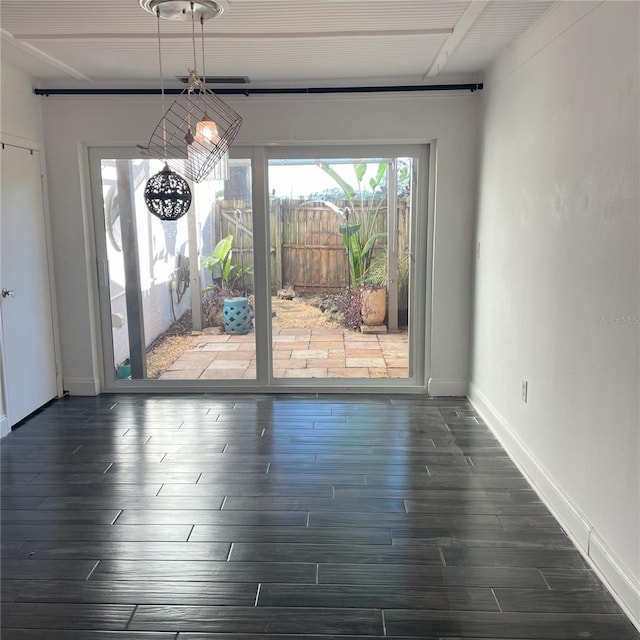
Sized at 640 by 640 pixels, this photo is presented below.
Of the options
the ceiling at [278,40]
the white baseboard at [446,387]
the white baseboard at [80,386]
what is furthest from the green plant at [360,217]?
the white baseboard at [80,386]

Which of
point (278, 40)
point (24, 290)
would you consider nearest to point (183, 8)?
point (278, 40)

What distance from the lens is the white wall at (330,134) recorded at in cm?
444

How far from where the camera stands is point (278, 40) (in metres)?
3.37

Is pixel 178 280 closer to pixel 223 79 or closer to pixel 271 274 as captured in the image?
pixel 271 274

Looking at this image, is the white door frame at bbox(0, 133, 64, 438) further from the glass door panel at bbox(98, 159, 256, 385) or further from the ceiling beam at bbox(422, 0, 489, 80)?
the ceiling beam at bbox(422, 0, 489, 80)

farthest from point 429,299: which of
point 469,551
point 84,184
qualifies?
point 84,184

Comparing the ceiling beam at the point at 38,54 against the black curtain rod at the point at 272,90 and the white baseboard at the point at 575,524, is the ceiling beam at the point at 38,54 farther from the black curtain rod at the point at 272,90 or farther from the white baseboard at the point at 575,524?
the white baseboard at the point at 575,524

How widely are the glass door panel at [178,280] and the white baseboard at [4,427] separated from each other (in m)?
1.07

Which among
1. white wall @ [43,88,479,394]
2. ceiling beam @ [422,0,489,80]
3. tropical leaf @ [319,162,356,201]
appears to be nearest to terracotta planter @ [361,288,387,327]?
white wall @ [43,88,479,394]

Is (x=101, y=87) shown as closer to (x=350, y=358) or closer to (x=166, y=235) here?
(x=166, y=235)

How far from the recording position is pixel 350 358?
4984 mm

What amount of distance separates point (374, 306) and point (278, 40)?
7.44 ft

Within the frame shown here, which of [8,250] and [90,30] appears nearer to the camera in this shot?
[90,30]

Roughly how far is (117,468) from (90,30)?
242 cm
